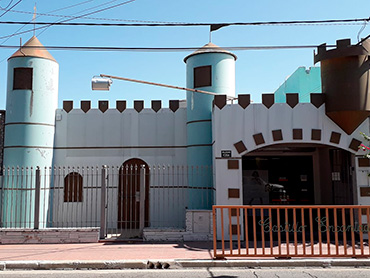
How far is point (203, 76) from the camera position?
1264cm

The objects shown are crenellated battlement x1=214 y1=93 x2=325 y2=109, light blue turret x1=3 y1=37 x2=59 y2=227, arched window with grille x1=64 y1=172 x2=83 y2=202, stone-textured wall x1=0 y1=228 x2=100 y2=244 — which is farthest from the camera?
arched window with grille x1=64 y1=172 x2=83 y2=202

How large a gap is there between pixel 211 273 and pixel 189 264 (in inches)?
29.0

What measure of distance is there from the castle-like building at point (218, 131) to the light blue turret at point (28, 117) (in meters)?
0.04

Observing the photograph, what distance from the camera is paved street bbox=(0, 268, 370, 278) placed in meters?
6.11

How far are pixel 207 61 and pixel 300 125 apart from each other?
451 cm

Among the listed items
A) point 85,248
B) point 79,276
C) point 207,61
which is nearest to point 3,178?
point 85,248

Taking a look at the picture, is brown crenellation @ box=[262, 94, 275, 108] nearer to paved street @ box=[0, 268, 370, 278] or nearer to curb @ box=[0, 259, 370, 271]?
curb @ box=[0, 259, 370, 271]

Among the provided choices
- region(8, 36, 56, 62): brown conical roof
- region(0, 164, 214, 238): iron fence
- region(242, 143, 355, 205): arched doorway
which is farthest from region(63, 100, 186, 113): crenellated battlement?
region(242, 143, 355, 205): arched doorway

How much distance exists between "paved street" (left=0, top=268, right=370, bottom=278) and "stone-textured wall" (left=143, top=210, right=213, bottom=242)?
10.3 feet

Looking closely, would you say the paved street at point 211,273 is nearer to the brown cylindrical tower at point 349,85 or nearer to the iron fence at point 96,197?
the iron fence at point 96,197

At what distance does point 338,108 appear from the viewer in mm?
9812

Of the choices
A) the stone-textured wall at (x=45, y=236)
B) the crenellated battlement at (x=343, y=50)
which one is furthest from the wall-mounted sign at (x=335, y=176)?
the stone-textured wall at (x=45, y=236)

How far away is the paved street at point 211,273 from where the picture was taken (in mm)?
6109

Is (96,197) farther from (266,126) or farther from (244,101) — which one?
(266,126)
